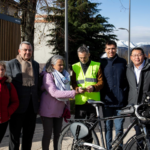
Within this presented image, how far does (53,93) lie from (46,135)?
70cm

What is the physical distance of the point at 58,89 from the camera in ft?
11.3

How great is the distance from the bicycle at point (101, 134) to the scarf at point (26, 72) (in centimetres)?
89

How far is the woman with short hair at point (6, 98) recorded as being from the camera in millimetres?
3109

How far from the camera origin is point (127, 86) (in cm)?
368

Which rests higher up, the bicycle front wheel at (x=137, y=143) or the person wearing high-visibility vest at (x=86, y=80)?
the person wearing high-visibility vest at (x=86, y=80)

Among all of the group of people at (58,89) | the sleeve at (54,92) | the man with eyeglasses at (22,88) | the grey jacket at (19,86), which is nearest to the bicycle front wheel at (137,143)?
the group of people at (58,89)

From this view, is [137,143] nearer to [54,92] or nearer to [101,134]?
[101,134]

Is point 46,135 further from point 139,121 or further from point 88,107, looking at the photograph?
point 139,121

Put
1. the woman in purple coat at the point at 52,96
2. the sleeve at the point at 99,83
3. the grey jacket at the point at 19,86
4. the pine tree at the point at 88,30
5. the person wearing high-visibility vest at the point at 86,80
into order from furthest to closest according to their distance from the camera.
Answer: the pine tree at the point at 88,30 → the person wearing high-visibility vest at the point at 86,80 → the sleeve at the point at 99,83 → the woman in purple coat at the point at 52,96 → the grey jacket at the point at 19,86

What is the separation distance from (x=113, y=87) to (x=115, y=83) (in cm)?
7

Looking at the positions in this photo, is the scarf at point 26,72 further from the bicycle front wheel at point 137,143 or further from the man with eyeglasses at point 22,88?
the bicycle front wheel at point 137,143

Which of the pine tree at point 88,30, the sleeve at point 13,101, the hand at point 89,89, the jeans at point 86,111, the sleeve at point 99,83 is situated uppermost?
the pine tree at point 88,30

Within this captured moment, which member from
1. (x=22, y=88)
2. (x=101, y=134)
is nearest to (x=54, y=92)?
(x=22, y=88)

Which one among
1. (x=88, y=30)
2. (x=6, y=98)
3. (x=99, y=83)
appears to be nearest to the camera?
(x=6, y=98)
